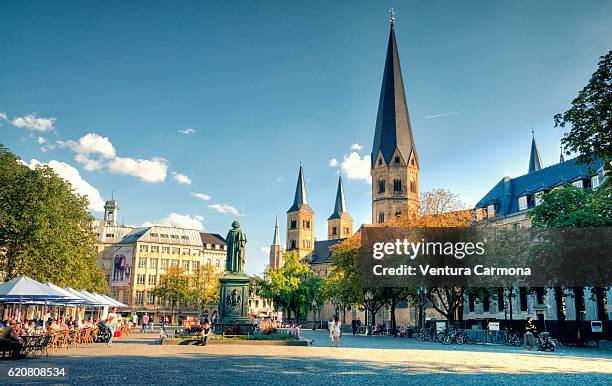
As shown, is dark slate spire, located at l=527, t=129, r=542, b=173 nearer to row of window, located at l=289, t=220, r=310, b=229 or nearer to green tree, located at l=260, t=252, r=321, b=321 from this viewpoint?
green tree, located at l=260, t=252, r=321, b=321

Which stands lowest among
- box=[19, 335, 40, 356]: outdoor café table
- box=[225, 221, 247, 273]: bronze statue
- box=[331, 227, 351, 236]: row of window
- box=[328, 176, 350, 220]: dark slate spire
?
box=[19, 335, 40, 356]: outdoor café table

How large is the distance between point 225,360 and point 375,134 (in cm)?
9443

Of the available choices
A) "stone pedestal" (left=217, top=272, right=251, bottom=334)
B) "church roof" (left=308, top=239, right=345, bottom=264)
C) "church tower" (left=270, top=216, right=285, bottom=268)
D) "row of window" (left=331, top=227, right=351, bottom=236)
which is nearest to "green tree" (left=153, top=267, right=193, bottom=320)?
"church roof" (left=308, top=239, right=345, bottom=264)

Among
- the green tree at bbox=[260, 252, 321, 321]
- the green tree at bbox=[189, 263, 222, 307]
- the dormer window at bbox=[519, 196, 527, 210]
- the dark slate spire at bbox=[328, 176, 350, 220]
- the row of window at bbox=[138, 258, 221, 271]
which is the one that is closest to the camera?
the dormer window at bbox=[519, 196, 527, 210]

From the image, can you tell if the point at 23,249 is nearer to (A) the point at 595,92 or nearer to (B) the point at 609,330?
(A) the point at 595,92

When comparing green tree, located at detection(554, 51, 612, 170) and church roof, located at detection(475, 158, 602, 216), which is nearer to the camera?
green tree, located at detection(554, 51, 612, 170)

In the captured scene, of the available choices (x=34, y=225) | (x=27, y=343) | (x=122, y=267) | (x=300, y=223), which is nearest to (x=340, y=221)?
(x=300, y=223)

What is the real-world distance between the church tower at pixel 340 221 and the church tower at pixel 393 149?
165 feet

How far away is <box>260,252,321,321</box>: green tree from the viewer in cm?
7069

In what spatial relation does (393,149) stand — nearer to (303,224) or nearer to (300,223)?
(300,223)

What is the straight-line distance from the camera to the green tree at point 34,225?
1487 inches

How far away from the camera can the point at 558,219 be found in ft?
125

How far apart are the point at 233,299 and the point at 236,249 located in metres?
3.11

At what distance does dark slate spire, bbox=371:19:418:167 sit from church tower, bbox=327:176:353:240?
182 ft
